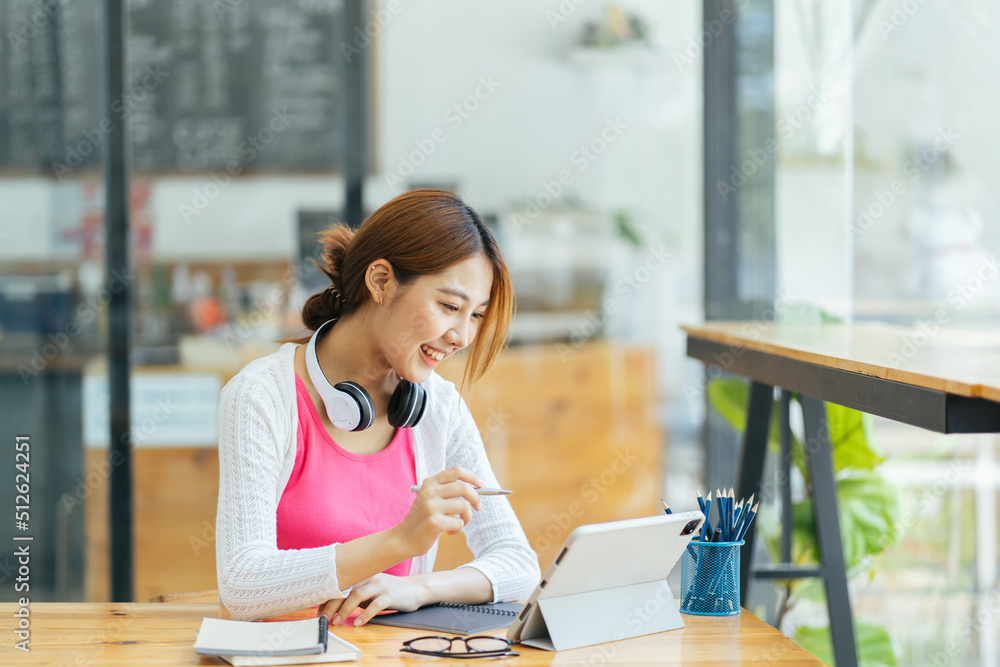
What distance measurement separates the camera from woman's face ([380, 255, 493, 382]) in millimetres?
1488

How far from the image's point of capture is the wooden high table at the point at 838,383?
44.3 inches

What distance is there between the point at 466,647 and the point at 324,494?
17.6 inches

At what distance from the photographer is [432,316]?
1.49 metres

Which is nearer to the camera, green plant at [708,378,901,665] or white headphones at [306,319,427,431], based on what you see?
white headphones at [306,319,427,431]

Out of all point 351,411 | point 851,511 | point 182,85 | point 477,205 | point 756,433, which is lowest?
point 851,511

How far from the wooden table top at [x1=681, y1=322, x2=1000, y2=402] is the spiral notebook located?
1.99 ft

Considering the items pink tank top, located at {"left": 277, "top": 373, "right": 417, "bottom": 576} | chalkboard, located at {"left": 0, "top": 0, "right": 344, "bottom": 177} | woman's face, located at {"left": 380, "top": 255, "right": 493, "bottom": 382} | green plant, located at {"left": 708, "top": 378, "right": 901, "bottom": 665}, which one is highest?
chalkboard, located at {"left": 0, "top": 0, "right": 344, "bottom": 177}

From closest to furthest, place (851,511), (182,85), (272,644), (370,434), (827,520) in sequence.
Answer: (272,644)
(370,434)
(827,520)
(851,511)
(182,85)

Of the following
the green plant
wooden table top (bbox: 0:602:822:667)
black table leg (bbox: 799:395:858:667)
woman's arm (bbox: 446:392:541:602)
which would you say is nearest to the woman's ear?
woman's arm (bbox: 446:392:541:602)

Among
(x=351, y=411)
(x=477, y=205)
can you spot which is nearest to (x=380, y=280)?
(x=351, y=411)

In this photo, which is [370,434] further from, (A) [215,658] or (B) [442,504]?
(A) [215,658]

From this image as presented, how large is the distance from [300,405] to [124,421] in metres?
1.74

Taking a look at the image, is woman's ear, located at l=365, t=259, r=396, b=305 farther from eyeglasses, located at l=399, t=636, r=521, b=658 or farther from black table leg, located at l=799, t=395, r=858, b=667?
black table leg, located at l=799, t=395, r=858, b=667

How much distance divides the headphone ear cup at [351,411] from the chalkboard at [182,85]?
1.80 meters
